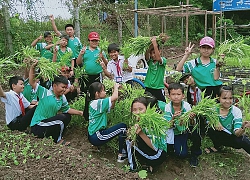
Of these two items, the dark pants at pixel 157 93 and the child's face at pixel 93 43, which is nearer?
the dark pants at pixel 157 93

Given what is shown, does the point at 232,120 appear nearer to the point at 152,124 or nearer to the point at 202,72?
the point at 202,72

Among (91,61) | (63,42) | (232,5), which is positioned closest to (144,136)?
(91,61)

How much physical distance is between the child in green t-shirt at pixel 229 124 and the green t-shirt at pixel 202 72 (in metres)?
0.52

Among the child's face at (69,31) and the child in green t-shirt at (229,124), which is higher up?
the child's face at (69,31)

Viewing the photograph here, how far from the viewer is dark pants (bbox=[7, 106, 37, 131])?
4992 mm

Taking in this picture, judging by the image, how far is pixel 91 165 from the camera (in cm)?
362

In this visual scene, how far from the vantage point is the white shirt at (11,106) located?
4859 millimetres

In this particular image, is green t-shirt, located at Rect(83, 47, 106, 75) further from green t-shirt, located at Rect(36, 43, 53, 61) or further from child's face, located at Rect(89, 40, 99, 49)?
green t-shirt, located at Rect(36, 43, 53, 61)

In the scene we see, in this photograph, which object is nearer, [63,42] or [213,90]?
[213,90]

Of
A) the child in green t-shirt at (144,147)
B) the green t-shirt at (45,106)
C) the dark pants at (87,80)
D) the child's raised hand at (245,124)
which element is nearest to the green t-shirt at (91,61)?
the dark pants at (87,80)

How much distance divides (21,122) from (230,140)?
3214 mm

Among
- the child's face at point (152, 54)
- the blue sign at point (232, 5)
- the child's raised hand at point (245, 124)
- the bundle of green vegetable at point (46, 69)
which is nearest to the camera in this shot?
the child's raised hand at point (245, 124)

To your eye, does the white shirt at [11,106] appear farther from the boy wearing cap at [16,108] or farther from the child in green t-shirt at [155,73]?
the child in green t-shirt at [155,73]

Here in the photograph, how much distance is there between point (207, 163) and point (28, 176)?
8.28ft
